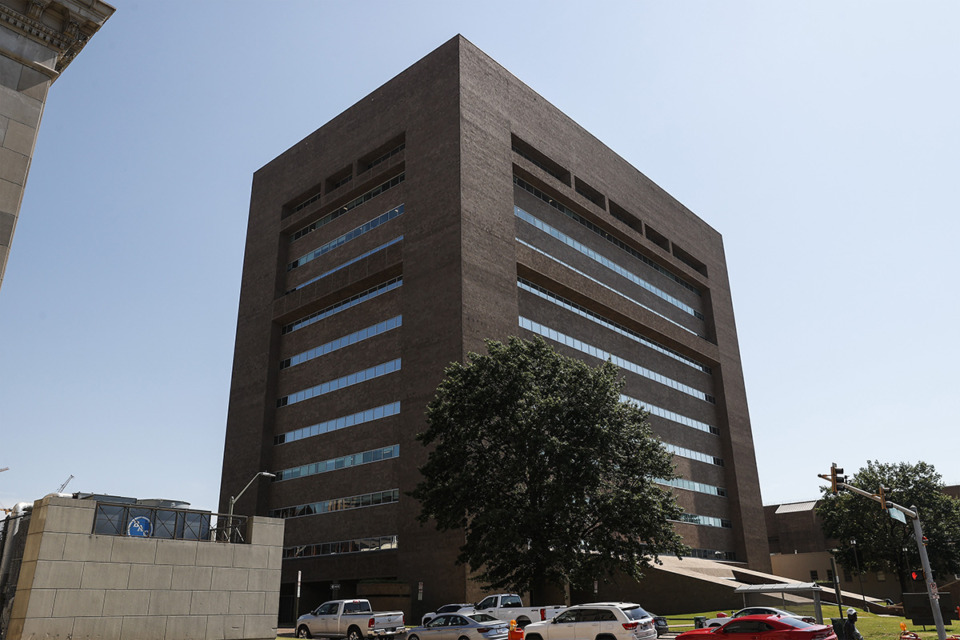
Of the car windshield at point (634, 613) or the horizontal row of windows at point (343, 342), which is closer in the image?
the car windshield at point (634, 613)

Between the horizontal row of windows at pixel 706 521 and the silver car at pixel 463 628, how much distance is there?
3968 centimetres

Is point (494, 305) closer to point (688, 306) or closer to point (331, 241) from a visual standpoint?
point (331, 241)

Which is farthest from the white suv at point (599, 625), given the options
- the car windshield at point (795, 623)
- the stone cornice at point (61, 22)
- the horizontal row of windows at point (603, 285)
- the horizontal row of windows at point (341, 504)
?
the horizontal row of windows at point (603, 285)

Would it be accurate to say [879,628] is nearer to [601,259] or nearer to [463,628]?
[463,628]

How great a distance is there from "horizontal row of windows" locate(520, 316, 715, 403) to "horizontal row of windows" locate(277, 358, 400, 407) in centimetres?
1051

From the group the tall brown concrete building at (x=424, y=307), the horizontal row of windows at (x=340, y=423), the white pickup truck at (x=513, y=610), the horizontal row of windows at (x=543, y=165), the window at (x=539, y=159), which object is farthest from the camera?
the horizontal row of windows at (x=543, y=165)

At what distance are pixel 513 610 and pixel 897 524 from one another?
54.8 metres

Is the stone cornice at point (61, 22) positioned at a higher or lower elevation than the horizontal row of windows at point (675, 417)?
lower

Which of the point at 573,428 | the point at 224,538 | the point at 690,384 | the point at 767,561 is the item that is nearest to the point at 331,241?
the point at 573,428

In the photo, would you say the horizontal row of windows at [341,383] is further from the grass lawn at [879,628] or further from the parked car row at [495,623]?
the grass lawn at [879,628]

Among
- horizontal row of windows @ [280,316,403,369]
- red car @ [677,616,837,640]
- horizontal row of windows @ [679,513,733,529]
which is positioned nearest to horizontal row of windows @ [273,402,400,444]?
horizontal row of windows @ [280,316,403,369]

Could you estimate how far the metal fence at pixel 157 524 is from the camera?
18609 millimetres

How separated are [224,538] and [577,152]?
53567 millimetres

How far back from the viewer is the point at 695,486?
222 ft
